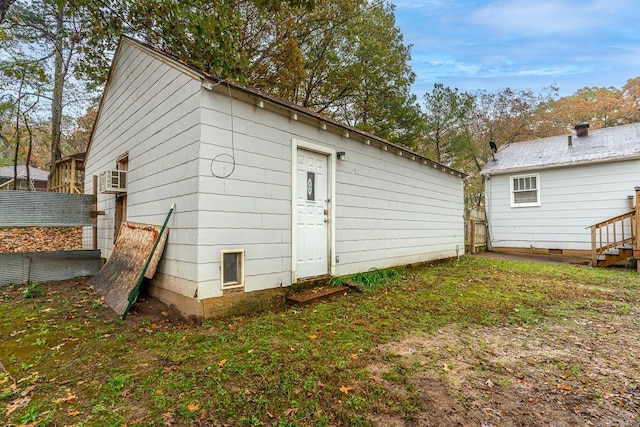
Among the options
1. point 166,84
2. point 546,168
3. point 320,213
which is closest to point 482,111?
point 546,168

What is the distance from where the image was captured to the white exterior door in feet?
15.8

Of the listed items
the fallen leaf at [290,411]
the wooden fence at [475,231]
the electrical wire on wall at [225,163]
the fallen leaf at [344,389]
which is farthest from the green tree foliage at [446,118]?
the fallen leaf at [290,411]

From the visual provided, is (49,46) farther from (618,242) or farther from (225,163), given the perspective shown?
(618,242)

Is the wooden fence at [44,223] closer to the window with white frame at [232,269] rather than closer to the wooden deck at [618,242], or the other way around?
the window with white frame at [232,269]

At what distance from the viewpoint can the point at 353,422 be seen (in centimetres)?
182

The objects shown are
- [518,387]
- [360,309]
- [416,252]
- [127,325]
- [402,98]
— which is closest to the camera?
[518,387]

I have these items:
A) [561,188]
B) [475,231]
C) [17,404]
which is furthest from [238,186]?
[561,188]

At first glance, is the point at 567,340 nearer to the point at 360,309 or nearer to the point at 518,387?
the point at 518,387

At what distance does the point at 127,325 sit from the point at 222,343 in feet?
4.74

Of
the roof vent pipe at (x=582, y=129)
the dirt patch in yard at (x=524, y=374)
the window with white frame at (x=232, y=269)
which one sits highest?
the roof vent pipe at (x=582, y=129)

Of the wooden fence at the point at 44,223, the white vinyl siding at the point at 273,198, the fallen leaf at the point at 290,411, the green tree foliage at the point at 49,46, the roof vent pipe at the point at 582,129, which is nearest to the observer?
the fallen leaf at the point at 290,411

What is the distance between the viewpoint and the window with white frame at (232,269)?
149 inches

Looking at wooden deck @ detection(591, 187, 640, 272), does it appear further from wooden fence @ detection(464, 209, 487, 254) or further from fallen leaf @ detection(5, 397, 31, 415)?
fallen leaf @ detection(5, 397, 31, 415)

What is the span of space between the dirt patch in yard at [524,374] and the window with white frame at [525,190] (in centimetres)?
817
